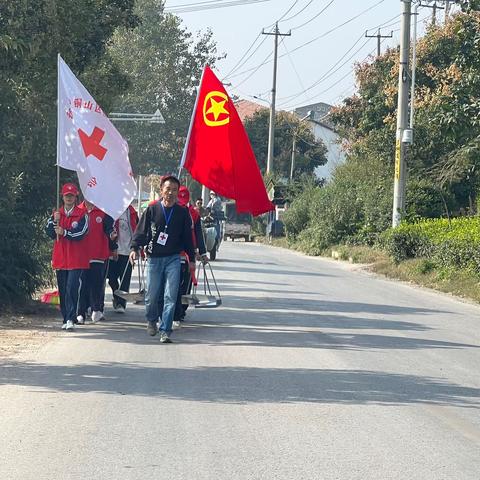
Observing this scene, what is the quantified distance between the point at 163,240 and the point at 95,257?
1.69 m

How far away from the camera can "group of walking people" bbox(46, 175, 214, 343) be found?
13.2 metres

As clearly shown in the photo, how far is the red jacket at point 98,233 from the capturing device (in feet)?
47.3

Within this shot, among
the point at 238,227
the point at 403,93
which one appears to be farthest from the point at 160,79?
the point at 403,93

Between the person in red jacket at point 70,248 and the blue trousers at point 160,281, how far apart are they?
43.8 inches

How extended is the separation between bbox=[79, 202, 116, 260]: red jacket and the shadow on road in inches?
140

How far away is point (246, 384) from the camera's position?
10109mm

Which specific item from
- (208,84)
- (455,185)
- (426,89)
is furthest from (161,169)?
(208,84)

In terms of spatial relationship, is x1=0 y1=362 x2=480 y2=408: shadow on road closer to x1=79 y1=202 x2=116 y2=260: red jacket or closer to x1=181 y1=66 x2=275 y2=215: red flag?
x1=79 y1=202 x2=116 y2=260: red jacket

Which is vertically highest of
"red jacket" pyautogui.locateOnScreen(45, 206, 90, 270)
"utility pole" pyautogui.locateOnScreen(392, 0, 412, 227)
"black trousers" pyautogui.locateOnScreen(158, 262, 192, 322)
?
"utility pole" pyautogui.locateOnScreen(392, 0, 412, 227)

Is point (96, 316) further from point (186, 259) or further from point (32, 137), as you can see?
point (32, 137)

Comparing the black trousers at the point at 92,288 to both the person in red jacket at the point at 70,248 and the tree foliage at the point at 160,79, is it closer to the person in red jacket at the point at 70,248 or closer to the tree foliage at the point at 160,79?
the person in red jacket at the point at 70,248

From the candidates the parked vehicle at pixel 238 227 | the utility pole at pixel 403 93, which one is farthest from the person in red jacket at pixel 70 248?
the parked vehicle at pixel 238 227

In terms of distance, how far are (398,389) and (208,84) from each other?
6.54 metres

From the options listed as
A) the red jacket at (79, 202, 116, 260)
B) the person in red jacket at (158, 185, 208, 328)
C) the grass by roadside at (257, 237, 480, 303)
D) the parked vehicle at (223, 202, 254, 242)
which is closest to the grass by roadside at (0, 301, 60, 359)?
the red jacket at (79, 202, 116, 260)
